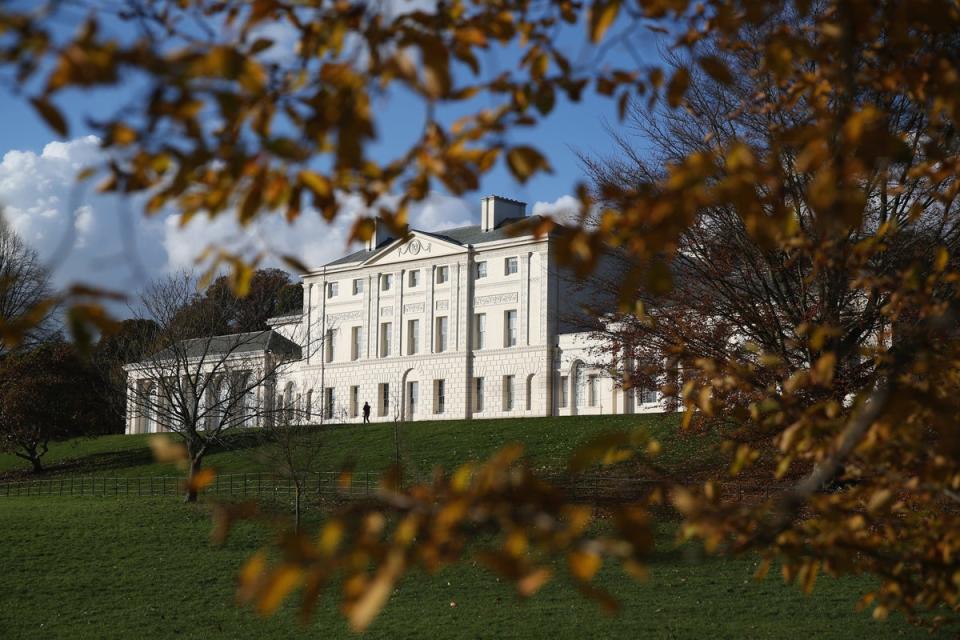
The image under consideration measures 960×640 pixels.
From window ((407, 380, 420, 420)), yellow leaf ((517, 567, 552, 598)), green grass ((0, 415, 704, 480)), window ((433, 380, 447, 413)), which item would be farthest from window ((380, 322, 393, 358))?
yellow leaf ((517, 567, 552, 598))

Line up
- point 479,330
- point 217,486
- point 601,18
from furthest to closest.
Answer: point 479,330 < point 217,486 < point 601,18

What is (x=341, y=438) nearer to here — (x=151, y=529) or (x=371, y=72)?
(x=151, y=529)

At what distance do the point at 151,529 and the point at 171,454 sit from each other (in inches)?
1086

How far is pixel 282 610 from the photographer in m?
19.4

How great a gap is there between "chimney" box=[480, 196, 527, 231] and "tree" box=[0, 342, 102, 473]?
86.1 feet

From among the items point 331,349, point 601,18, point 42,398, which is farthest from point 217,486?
point 331,349

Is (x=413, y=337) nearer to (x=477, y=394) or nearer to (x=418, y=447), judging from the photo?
(x=477, y=394)

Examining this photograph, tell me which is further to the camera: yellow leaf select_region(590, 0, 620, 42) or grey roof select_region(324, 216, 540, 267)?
grey roof select_region(324, 216, 540, 267)

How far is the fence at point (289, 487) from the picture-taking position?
1038 inches

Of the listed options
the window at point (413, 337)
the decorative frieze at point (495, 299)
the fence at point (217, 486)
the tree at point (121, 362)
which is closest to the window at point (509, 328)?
the decorative frieze at point (495, 299)

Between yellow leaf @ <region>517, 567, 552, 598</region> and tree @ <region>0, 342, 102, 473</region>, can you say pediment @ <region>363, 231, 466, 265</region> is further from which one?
yellow leaf @ <region>517, 567, 552, 598</region>

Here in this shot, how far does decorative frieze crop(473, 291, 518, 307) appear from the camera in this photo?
6576 centimetres

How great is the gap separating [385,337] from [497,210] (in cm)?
1215

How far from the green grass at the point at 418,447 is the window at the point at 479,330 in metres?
12.7
